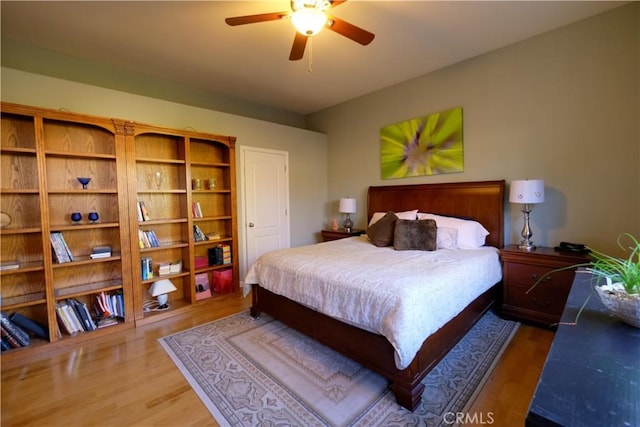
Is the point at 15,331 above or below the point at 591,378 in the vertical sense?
below

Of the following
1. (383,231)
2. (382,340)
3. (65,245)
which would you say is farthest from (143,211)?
(382,340)

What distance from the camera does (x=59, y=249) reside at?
255 cm

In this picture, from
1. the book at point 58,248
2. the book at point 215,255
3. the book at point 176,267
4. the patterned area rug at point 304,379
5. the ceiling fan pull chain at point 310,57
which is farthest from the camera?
the book at point 215,255

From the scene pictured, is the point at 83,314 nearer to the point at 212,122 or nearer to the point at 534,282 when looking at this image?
the point at 212,122

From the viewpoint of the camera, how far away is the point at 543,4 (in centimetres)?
235

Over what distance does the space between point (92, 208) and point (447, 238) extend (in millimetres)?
3770

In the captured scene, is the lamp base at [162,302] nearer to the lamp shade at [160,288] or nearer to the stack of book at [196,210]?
the lamp shade at [160,288]

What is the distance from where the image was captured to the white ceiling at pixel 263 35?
91.2 inches

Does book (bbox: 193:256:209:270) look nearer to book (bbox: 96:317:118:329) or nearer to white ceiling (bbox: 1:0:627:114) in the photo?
book (bbox: 96:317:118:329)

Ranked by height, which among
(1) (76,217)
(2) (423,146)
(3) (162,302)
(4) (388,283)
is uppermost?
(2) (423,146)

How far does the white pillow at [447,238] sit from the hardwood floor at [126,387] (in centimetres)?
96

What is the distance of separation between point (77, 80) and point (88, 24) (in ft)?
2.82

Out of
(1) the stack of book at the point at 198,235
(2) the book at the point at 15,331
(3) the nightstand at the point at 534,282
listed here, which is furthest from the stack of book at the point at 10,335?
(3) the nightstand at the point at 534,282

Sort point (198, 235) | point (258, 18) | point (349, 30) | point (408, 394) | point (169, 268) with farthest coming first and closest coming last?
point (198, 235) < point (169, 268) < point (349, 30) < point (258, 18) < point (408, 394)
